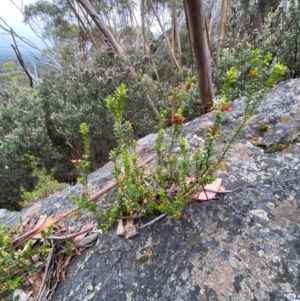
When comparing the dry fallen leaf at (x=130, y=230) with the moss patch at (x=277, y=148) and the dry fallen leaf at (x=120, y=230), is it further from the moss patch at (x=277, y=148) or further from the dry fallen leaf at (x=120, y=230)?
the moss patch at (x=277, y=148)

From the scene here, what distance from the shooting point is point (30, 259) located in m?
0.90

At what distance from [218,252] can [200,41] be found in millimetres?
1423

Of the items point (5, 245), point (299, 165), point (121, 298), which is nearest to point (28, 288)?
point (5, 245)

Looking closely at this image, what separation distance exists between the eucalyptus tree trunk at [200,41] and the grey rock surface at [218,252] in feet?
2.53

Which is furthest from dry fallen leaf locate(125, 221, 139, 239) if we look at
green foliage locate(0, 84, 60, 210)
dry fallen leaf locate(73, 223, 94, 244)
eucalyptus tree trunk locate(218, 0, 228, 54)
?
eucalyptus tree trunk locate(218, 0, 228, 54)

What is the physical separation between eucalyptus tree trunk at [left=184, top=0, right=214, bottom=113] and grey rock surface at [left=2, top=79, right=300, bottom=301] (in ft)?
2.53

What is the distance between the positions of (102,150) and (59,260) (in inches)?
93.7

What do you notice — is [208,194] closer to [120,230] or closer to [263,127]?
[120,230]

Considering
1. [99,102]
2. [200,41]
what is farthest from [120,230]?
[99,102]

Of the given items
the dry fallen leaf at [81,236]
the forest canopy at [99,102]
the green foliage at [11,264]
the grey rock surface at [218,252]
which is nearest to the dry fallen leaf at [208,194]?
the grey rock surface at [218,252]

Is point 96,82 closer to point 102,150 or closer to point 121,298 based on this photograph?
point 102,150

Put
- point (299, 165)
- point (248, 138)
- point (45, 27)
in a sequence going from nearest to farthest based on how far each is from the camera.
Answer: point (299, 165)
point (248, 138)
point (45, 27)

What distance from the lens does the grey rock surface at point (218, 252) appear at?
0.69 m

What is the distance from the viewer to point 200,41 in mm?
1695
